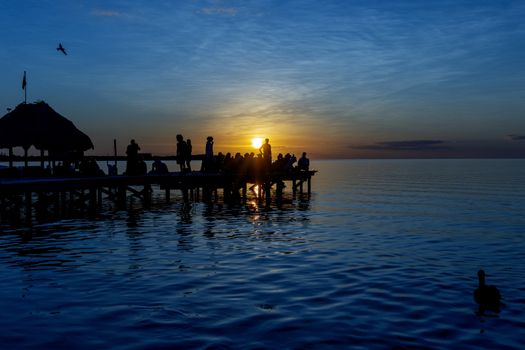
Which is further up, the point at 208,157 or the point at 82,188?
the point at 208,157

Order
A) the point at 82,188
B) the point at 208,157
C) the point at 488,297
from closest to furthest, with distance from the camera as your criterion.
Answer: the point at 488,297 < the point at 82,188 < the point at 208,157

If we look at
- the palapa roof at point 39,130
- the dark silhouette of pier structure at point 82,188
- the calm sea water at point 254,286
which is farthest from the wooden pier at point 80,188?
the palapa roof at point 39,130

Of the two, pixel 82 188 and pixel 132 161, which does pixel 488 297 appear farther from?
pixel 132 161

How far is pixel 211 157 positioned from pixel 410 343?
91.7 feet

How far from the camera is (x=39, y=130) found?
31.3 m

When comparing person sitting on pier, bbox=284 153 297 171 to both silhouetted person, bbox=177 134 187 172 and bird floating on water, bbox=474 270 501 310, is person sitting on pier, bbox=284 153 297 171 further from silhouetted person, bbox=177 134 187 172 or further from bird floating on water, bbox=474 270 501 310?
bird floating on water, bbox=474 270 501 310

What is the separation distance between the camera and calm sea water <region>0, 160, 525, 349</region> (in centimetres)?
822

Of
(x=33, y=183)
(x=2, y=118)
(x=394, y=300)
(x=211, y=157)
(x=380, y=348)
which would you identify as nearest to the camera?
(x=380, y=348)

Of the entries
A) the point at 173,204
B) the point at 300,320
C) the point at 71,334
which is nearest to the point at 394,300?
the point at 300,320

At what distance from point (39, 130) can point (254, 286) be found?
24.6 m

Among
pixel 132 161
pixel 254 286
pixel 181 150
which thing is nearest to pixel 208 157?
pixel 181 150

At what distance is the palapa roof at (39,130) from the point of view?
30.6 metres

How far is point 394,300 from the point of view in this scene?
10.3 m

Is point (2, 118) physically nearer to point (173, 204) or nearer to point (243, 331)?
point (173, 204)
